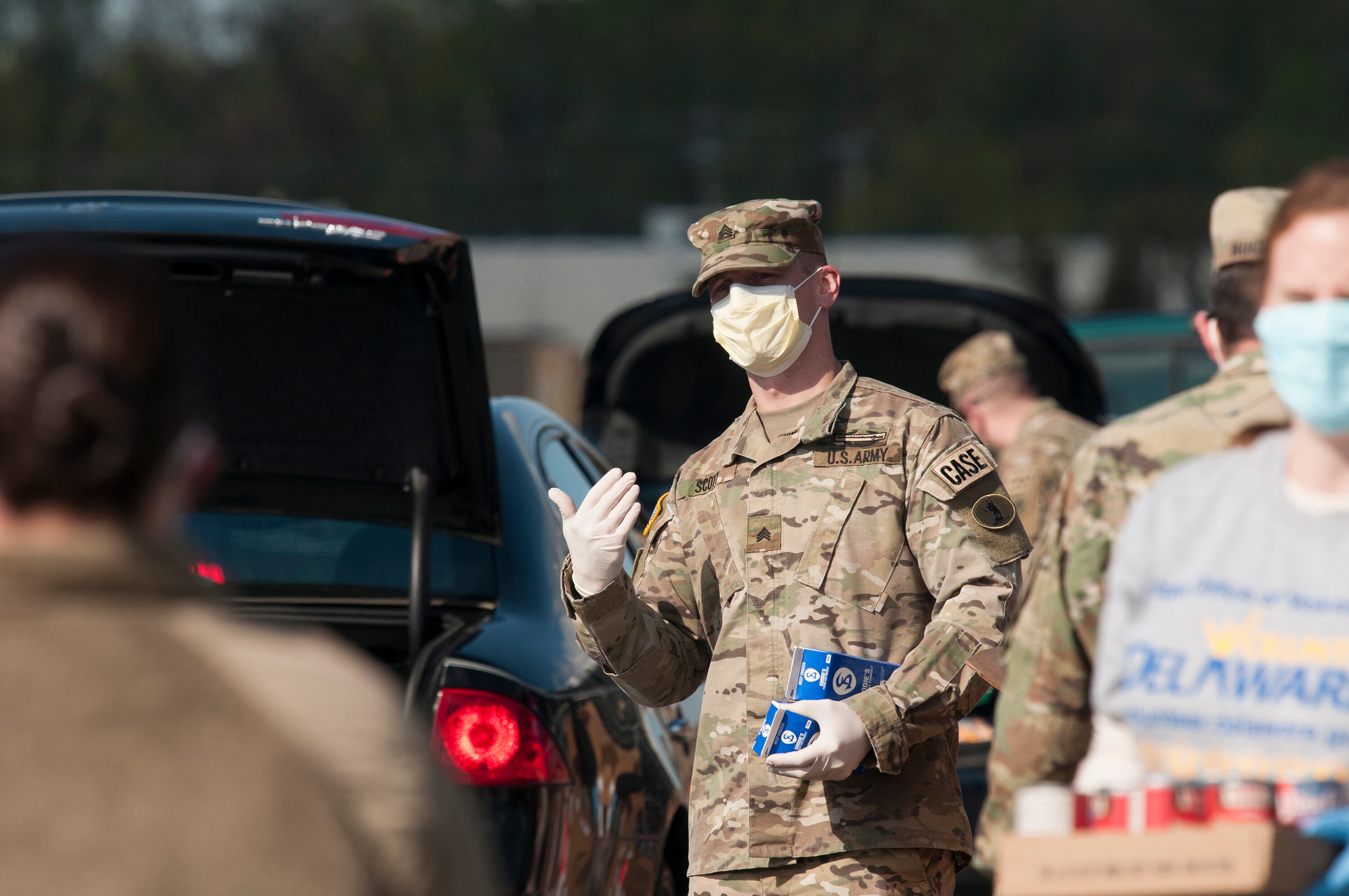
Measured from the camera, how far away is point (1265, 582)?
188 cm

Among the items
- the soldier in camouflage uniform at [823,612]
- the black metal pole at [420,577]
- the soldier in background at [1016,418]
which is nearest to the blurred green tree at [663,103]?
the soldier in background at [1016,418]

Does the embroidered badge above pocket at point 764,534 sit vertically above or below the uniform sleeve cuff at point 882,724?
above

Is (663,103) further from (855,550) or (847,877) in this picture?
(847,877)

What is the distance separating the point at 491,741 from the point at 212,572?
0.78 m

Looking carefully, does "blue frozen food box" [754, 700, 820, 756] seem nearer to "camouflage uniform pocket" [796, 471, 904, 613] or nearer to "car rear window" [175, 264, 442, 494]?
"camouflage uniform pocket" [796, 471, 904, 613]

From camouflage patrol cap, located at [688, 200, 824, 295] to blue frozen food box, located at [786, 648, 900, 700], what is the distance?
2.50 feet

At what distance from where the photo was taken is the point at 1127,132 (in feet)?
154

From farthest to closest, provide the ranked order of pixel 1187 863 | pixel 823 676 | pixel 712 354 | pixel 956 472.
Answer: pixel 712 354, pixel 956 472, pixel 823 676, pixel 1187 863

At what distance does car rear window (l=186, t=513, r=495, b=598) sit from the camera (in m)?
3.66

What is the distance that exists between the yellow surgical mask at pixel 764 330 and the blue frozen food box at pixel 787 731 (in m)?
0.70

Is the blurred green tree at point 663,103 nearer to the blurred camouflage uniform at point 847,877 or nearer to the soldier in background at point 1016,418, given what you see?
the soldier in background at point 1016,418

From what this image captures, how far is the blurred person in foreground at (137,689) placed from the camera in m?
1.27

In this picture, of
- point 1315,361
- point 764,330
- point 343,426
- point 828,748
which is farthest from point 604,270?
point 1315,361

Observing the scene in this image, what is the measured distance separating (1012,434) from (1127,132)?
4292cm
